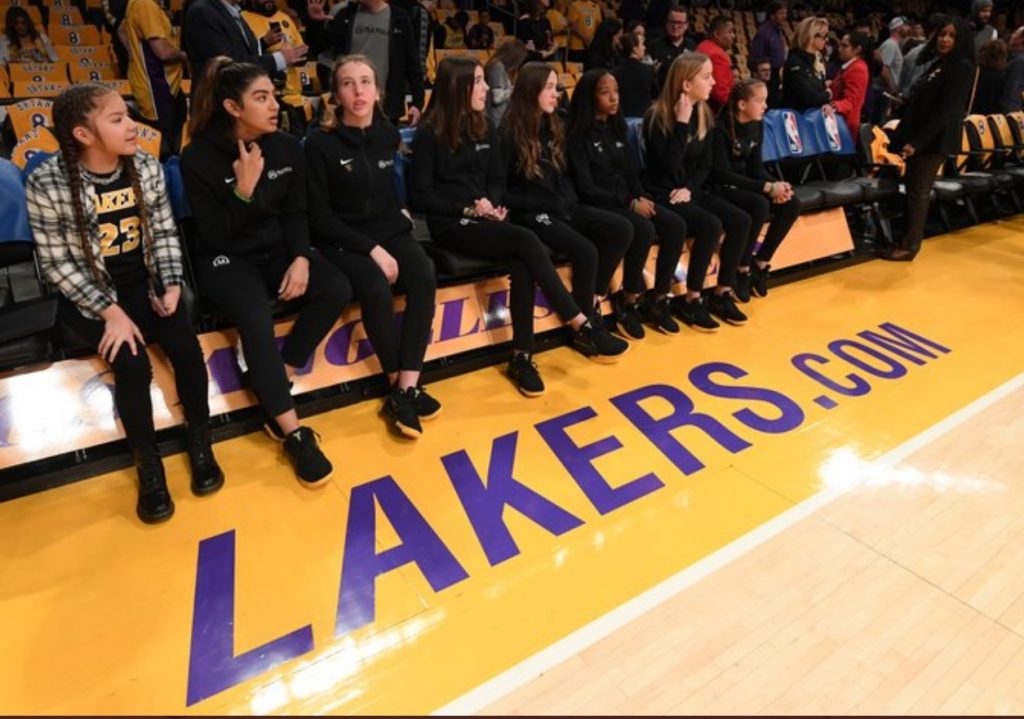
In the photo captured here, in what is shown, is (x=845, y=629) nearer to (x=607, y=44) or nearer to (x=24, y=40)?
(x=607, y=44)

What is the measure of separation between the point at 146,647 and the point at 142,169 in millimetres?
1665

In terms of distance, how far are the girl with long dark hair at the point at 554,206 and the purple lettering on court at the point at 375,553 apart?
1.51 m

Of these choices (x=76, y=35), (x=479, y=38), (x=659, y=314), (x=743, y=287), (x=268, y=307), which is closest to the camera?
(x=268, y=307)

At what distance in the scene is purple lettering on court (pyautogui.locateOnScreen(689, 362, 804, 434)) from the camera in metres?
2.95

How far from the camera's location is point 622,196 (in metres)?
3.77

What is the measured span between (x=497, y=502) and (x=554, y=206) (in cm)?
182

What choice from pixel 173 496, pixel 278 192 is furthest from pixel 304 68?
pixel 173 496

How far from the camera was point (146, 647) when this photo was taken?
1763 mm

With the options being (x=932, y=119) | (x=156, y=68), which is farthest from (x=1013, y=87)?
(x=156, y=68)

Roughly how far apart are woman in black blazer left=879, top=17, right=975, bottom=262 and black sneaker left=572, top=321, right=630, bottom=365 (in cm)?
332

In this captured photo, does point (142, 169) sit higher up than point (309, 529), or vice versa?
point (142, 169)

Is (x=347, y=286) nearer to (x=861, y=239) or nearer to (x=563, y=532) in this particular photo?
(x=563, y=532)

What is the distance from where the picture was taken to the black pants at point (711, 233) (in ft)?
12.8

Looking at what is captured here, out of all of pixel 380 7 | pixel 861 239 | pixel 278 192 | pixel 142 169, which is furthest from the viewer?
pixel 861 239
